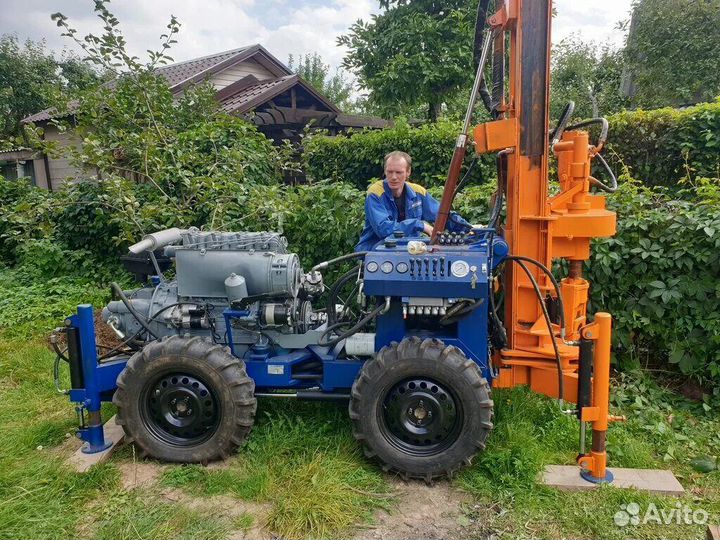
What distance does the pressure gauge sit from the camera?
2998 mm

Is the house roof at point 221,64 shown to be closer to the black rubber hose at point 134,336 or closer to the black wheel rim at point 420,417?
the black rubber hose at point 134,336

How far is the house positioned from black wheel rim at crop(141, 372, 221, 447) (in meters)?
8.68

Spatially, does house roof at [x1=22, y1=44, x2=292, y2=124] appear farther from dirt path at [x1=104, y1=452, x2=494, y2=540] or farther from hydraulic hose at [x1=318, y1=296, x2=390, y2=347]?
dirt path at [x1=104, y1=452, x2=494, y2=540]

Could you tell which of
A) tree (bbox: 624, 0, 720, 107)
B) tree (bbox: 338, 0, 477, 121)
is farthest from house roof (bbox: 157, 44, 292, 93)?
tree (bbox: 624, 0, 720, 107)

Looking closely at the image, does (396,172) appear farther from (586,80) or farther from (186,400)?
(586,80)

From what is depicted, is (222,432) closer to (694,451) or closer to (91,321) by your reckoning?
(91,321)

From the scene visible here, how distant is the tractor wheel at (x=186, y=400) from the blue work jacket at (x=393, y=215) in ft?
4.66

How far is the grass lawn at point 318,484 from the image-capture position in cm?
272

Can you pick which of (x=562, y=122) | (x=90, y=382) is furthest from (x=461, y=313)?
(x=90, y=382)

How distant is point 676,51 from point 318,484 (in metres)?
14.5

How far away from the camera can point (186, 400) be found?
10.8ft

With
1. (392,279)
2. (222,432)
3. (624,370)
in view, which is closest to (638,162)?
(624,370)

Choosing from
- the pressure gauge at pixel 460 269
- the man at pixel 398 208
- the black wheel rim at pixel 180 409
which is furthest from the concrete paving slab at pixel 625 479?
the black wheel rim at pixel 180 409

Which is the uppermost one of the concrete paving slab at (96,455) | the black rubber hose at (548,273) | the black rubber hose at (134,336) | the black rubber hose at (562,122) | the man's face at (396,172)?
the black rubber hose at (562,122)
